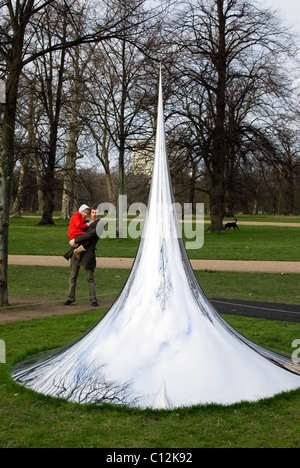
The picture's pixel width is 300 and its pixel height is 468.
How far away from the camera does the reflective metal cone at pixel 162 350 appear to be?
14.2 ft

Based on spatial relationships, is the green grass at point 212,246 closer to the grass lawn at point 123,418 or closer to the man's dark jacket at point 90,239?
the man's dark jacket at point 90,239

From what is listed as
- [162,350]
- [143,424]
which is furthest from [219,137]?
[143,424]

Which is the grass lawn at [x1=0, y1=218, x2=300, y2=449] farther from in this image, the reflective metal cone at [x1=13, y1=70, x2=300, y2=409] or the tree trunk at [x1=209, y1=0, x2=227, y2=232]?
the tree trunk at [x1=209, y1=0, x2=227, y2=232]

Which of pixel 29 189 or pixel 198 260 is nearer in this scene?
pixel 198 260

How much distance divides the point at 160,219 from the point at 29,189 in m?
28.2

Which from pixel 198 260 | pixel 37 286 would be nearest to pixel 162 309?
pixel 37 286

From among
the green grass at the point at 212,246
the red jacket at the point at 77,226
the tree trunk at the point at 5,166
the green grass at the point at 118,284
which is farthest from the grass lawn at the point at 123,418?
the green grass at the point at 212,246

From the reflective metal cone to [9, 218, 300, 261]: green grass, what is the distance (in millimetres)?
14046

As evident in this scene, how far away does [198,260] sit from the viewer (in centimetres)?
1819

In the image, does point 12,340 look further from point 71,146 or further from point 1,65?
point 71,146

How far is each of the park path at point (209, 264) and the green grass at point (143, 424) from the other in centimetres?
1105

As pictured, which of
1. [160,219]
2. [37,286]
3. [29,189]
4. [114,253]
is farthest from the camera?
[29,189]

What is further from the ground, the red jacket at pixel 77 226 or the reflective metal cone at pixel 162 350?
the red jacket at pixel 77 226

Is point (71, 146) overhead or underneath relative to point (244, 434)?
overhead
